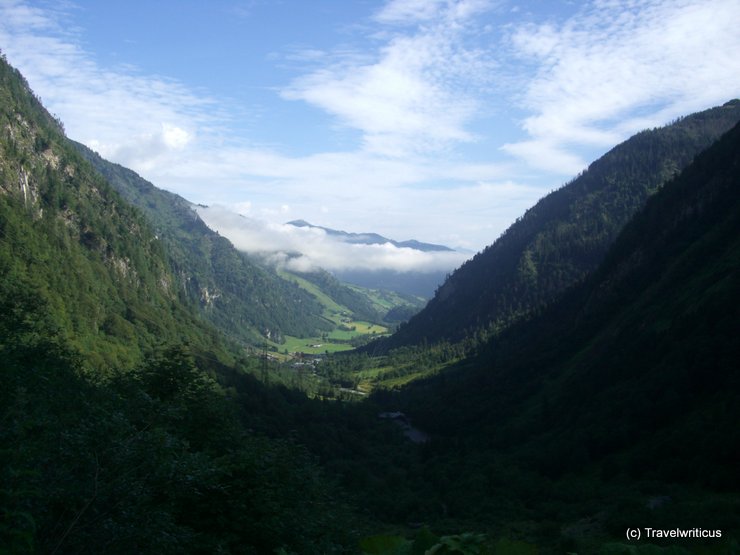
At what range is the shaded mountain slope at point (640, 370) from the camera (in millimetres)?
76688

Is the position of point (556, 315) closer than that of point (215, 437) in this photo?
No

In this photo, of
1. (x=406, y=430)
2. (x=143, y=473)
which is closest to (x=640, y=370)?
(x=406, y=430)

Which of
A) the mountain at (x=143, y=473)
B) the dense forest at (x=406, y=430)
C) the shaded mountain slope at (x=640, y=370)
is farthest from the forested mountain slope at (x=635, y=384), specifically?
the mountain at (x=143, y=473)

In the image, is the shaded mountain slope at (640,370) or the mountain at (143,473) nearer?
the mountain at (143,473)

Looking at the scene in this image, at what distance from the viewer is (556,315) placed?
197 m

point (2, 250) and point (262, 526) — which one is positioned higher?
point (2, 250)

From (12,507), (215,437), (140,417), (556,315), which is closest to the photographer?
(12,507)

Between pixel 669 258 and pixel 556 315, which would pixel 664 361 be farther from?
pixel 556 315

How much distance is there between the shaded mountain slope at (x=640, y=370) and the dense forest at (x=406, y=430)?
20.7 inches

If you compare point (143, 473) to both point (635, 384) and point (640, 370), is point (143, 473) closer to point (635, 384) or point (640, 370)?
point (635, 384)

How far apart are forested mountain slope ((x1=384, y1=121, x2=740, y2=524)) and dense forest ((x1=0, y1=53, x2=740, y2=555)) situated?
50 cm

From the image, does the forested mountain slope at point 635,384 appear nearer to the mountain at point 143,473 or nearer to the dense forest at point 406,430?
the dense forest at point 406,430

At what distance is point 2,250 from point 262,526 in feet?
476

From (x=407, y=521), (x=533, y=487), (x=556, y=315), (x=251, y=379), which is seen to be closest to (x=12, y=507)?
(x=407, y=521)
